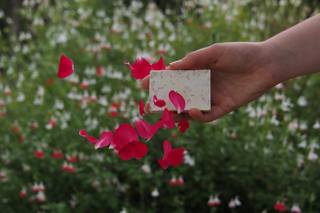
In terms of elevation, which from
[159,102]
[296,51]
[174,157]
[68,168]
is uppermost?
[296,51]

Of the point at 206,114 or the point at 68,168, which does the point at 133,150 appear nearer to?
the point at 206,114

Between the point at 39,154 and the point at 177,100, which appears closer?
the point at 177,100

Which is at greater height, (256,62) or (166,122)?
(256,62)

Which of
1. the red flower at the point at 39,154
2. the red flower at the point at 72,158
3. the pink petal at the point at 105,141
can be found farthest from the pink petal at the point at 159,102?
the red flower at the point at 39,154

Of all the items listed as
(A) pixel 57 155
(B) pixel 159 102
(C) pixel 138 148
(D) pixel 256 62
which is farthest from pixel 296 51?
(A) pixel 57 155

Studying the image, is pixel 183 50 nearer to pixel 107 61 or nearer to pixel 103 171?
pixel 107 61

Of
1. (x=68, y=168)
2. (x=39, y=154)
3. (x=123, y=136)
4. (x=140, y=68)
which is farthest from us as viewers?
(x=39, y=154)

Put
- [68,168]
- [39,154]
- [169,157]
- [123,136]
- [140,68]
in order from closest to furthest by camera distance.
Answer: [123,136] < [169,157] < [140,68] < [68,168] < [39,154]
